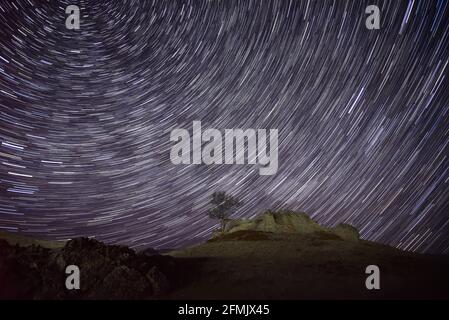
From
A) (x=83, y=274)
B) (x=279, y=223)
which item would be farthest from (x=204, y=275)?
(x=279, y=223)

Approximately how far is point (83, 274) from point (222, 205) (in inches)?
995

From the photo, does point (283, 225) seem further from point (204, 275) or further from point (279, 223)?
point (204, 275)

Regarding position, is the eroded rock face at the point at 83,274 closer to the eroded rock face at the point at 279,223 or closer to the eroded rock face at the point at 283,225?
the eroded rock face at the point at 283,225

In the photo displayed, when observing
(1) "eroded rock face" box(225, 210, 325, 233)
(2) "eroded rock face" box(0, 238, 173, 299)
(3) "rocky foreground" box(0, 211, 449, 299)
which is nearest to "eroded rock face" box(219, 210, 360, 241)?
(1) "eroded rock face" box(225, 210, 325, 233)

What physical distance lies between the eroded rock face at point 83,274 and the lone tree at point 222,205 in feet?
76.1

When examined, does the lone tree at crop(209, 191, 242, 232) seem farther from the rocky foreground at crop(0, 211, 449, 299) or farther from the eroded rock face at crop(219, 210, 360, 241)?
the rocky foreground at crop(0, 211, 449, 299)

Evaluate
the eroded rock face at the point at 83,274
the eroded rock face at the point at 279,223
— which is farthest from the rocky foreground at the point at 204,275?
the eroded rock face at the point at 279,223

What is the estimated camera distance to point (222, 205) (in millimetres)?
41969

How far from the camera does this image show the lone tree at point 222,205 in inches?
1639

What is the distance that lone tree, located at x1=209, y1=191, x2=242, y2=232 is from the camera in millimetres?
41625

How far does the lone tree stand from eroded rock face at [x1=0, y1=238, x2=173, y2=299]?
23208 mm

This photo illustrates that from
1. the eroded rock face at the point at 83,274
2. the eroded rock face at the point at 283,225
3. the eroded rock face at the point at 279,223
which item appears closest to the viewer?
the eroded rock face at the point at 83,274

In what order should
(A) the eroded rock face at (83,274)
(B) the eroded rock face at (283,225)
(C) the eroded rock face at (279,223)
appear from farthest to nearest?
(C) the eroded rock face at (279,223), (B) the eroded rock face at (283,225), (A) the eroded rock face at (83,274)
